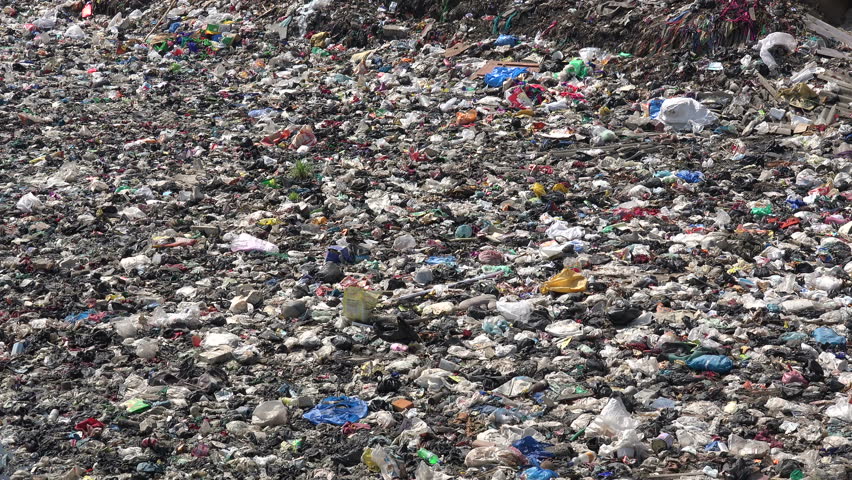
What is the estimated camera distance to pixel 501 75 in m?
8.28

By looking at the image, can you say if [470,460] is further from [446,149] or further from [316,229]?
[446,149]

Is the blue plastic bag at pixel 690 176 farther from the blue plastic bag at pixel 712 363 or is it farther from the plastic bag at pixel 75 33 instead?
the plastic bag at pixel 75 33

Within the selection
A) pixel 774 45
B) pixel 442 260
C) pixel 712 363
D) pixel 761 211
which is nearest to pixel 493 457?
pixel 712 363

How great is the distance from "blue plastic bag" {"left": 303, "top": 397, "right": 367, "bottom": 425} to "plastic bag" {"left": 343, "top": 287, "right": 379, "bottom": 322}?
71cm

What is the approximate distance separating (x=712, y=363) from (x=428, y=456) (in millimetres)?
1393

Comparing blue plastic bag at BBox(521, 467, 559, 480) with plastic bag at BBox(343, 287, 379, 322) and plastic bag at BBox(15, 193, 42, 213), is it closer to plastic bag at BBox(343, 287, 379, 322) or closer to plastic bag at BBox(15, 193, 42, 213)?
plastic bag at BBox(343, 287, 379, 322)

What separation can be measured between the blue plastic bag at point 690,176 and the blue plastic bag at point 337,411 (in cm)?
327

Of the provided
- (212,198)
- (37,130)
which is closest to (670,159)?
(212,198)

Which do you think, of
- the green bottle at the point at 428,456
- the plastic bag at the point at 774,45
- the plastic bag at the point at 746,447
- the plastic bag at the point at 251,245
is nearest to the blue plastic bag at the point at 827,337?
the plastic bag at the point at 746,447

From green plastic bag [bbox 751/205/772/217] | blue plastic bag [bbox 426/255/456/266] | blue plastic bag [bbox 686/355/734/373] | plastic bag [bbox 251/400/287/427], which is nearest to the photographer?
plastic bag [bbox 251/400/287/427]

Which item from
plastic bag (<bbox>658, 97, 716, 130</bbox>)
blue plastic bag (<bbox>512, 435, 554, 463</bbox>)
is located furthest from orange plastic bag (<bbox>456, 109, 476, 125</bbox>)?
blue plastic bag (<bbox>512, 435, 554, 463</bbox>)

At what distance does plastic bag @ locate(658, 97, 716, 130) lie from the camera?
688 centimetres

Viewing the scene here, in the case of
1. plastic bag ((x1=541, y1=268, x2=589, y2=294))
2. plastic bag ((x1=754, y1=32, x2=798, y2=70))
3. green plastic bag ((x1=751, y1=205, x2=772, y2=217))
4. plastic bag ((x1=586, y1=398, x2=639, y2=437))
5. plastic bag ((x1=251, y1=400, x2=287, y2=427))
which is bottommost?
green plastic bag ((x1=751, y1=205, x2=772, y2=217))

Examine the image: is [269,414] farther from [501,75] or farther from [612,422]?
[501,75]
